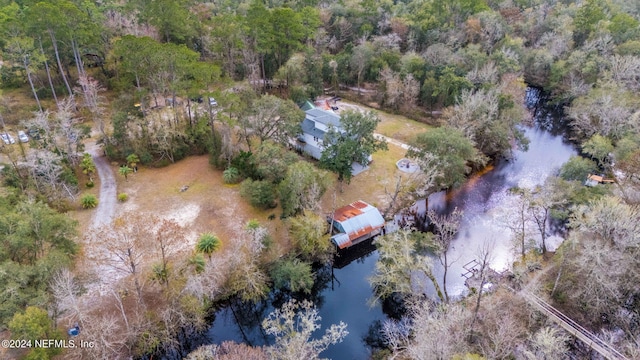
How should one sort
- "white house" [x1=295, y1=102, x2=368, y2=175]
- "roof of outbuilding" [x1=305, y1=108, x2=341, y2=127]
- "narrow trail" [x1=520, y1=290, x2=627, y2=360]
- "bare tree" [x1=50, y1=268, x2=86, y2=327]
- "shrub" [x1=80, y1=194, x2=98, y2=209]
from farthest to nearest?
"roof of outbuilding" [x1=305, y1=108, x2=341, y2=127] < "white house" [x1=295, y1=102, x2=368, y2=175] < "shrub" [x1=80, y1=194, x2=98, y2=209] < "narrow trail" [x1=520, y1=290, x2=627, y2=360] < "bare tree" [x1=50, y1=268, x2=86, y2=327]

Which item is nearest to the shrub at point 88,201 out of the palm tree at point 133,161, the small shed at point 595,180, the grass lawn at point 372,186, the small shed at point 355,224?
the palm tree at point 133,161

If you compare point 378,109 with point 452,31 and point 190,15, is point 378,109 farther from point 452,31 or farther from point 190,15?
point 190,15

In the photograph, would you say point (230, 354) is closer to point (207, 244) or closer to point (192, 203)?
point (207, 244)

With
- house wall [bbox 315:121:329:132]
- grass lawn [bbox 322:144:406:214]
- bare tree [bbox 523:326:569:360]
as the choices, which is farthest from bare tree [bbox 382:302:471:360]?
house wall [bbox 315:121:329:132]

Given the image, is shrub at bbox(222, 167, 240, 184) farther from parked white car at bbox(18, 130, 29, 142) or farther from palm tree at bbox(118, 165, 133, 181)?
parked white car at bbox(18, 130, 29, 142)

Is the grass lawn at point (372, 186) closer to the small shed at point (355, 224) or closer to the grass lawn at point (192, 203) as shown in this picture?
the small shed at point (355, 224)

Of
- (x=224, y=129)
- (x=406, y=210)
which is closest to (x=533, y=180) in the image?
(x=406, y=210)
